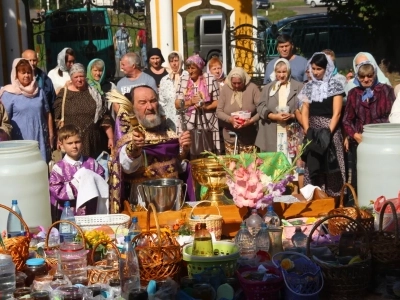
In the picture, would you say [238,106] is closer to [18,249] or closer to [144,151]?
[144,151]

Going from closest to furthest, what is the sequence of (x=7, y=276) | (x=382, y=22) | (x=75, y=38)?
(x=7, y=276) → (x=75, y=38) → (x=382, y=22)

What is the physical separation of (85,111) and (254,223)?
3378mm

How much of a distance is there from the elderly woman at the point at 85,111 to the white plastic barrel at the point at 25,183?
2529 millimetres

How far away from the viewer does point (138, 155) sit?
5715mm

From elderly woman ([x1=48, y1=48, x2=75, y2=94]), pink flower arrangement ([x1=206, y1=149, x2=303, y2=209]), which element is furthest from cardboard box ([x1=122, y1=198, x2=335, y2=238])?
elderly woman ([x1=48, y1=48, x2=75, y2=94])


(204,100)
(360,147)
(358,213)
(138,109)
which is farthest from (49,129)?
(358,213)

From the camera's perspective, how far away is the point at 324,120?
7.59 meters

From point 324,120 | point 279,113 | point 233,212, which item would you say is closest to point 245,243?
point 233,212

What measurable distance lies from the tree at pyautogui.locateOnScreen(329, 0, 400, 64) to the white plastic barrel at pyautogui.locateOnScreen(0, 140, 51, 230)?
1101 cm

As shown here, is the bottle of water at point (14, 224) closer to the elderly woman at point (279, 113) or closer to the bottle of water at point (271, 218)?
the bottle of water at point (271, 218)

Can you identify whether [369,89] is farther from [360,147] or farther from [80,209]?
[80,209]

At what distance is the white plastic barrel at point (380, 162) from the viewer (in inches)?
214

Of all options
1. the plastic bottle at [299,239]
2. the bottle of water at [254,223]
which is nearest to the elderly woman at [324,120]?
the bottle of water at [254,223]

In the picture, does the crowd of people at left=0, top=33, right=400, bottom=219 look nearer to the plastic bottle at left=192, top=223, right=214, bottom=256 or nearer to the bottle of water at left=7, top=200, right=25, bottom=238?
the bottle of water at left=7, top=200, right=25, bottom=238
